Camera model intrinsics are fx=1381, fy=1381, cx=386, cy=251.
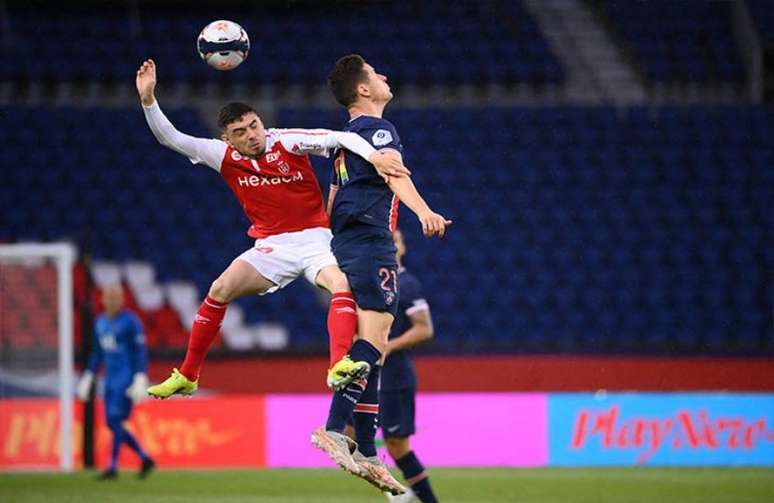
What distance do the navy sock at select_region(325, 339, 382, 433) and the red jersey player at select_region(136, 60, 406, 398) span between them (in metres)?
0.11

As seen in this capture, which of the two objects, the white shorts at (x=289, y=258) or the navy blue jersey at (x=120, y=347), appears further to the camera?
the navy blue jersey at (x=120, y=347)

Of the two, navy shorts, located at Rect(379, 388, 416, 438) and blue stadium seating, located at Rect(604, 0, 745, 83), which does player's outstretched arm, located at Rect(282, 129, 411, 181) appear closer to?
navy shorts, located at Rect(379, 388, 416, 438)

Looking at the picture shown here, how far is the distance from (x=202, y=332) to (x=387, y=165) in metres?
1.38

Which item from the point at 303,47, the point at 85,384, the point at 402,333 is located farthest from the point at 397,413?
the point at 303,47

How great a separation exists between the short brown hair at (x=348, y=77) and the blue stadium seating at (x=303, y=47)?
37.7 ft

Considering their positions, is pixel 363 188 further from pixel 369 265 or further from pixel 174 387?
pixel 174 387

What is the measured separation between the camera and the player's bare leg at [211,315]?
685 centimetres

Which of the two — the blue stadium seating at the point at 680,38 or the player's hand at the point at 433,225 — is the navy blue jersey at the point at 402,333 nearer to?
the player's hand at the point at 433,225

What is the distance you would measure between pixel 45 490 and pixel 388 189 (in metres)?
5.16

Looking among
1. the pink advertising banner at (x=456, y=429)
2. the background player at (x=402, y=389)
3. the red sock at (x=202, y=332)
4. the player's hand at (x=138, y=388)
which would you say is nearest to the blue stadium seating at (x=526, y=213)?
the pink advertising banner at (x=456, y=429)

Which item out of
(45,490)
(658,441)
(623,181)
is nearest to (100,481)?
(45,490)

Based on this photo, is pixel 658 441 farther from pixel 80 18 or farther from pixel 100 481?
pixel 80 18

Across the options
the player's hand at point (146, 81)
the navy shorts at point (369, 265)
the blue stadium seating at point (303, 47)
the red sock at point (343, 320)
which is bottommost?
the red sock at point (343, 320)

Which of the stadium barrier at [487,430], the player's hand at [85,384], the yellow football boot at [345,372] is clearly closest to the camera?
the yellow football boot at [345,372]
